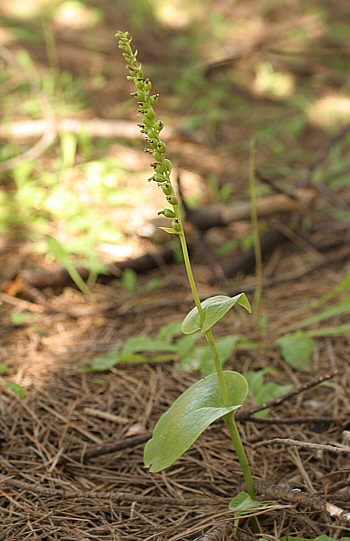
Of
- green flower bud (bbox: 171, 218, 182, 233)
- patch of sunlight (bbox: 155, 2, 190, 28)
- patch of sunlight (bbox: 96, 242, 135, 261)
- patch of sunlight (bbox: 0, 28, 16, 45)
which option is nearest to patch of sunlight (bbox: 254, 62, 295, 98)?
patch of sunlight (bbox: 155, 2, 190, 28)

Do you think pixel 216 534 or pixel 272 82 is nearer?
pixel 216 534

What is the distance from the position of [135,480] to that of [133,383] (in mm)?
410

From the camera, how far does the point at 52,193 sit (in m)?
2.61

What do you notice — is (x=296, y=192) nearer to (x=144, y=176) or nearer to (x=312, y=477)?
(x=144, y=176)

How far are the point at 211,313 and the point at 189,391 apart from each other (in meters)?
0.23

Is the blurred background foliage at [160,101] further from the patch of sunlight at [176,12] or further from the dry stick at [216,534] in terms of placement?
the dry stick at [216,534]

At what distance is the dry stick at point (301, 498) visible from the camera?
2.51ft

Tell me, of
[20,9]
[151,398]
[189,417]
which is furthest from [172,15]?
[189,417]

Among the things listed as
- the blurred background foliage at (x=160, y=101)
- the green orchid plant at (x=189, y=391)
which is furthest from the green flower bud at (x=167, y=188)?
the blurred background foliage at (x=160, y=101)

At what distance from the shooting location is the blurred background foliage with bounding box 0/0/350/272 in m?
2.58

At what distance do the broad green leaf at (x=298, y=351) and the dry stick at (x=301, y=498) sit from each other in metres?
0.58

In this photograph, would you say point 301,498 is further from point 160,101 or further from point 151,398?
point 160,101

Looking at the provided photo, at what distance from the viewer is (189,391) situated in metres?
0.94

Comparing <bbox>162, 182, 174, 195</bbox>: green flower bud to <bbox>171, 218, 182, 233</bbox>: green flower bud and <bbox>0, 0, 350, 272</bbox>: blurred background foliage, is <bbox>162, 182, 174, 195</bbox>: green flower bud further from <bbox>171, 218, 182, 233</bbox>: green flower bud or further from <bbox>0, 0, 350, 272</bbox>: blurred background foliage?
<bbox>0, 0, 350, 272</bbox>: blurred background foliage
